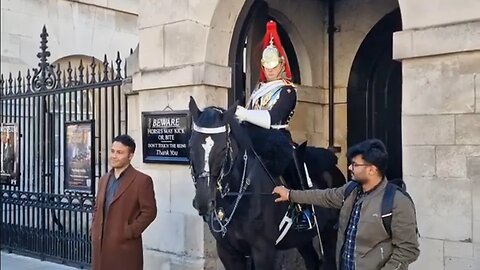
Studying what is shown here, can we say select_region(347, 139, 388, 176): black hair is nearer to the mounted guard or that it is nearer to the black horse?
the black horse

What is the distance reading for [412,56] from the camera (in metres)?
5.30

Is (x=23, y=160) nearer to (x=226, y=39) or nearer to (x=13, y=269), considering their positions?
(x=13, y=269)

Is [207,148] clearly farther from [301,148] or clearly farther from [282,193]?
[301,148]

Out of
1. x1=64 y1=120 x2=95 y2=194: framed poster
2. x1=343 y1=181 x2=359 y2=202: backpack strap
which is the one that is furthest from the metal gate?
x1=343 y1=181 x2=359 y2=202: backpack strap

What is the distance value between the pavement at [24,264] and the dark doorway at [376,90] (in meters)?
4.70

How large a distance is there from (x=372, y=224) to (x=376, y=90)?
5.87m

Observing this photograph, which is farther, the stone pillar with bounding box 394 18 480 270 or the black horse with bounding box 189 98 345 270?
the stone pillar with bounding box 394 18 480 270

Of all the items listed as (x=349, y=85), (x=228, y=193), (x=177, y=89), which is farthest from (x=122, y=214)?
(x=349, y=85)

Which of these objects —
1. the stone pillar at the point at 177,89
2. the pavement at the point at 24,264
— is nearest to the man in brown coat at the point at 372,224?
the stone pillar at the point at 177,89

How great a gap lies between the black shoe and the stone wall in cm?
1048

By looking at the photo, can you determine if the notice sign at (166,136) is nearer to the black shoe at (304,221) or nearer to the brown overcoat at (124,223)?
the brown overcoat at (124,223)

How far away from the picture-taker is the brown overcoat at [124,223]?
5.13 m

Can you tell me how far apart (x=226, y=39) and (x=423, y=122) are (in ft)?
9.08

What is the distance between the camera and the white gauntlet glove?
188 inches
